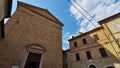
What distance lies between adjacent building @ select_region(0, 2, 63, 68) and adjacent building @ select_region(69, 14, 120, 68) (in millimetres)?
6405

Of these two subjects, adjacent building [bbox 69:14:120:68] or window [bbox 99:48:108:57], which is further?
window [bbox 99:48:108:57]

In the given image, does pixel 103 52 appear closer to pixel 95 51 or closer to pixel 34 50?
pixel 95 51

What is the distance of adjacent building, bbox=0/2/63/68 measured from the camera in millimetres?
8539

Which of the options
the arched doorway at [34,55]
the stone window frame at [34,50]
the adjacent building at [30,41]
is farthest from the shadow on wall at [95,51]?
the arched doorway at [34,55]

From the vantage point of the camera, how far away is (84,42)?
18172 millimetres

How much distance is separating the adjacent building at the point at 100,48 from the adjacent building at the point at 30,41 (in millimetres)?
6405

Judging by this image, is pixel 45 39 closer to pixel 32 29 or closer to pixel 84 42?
pixel 32 29

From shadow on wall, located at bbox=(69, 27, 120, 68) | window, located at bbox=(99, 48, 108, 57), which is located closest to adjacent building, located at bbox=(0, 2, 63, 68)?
shadow on wall, located at bbox=(69, 27, 120, 68)

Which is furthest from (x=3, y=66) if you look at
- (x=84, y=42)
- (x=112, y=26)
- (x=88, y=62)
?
(x=112, y=26)

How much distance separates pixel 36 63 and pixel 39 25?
5.07 m

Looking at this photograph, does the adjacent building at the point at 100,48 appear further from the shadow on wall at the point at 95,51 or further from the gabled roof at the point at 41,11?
the gabled roof at the point at 41,11

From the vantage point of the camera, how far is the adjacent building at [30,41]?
28.0ft

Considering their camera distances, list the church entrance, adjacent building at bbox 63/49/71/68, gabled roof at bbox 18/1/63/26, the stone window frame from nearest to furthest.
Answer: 1. the stone window frame
2. the church entrance
3. gabled roof at bbox 18/1/63/26
4. adjacent building at bbox 63/49/71/68

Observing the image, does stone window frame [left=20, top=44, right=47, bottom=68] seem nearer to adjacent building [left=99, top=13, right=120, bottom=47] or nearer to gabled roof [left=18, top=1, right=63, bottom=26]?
gabled roof [left=18, top=1, right=63, bottom=26]
